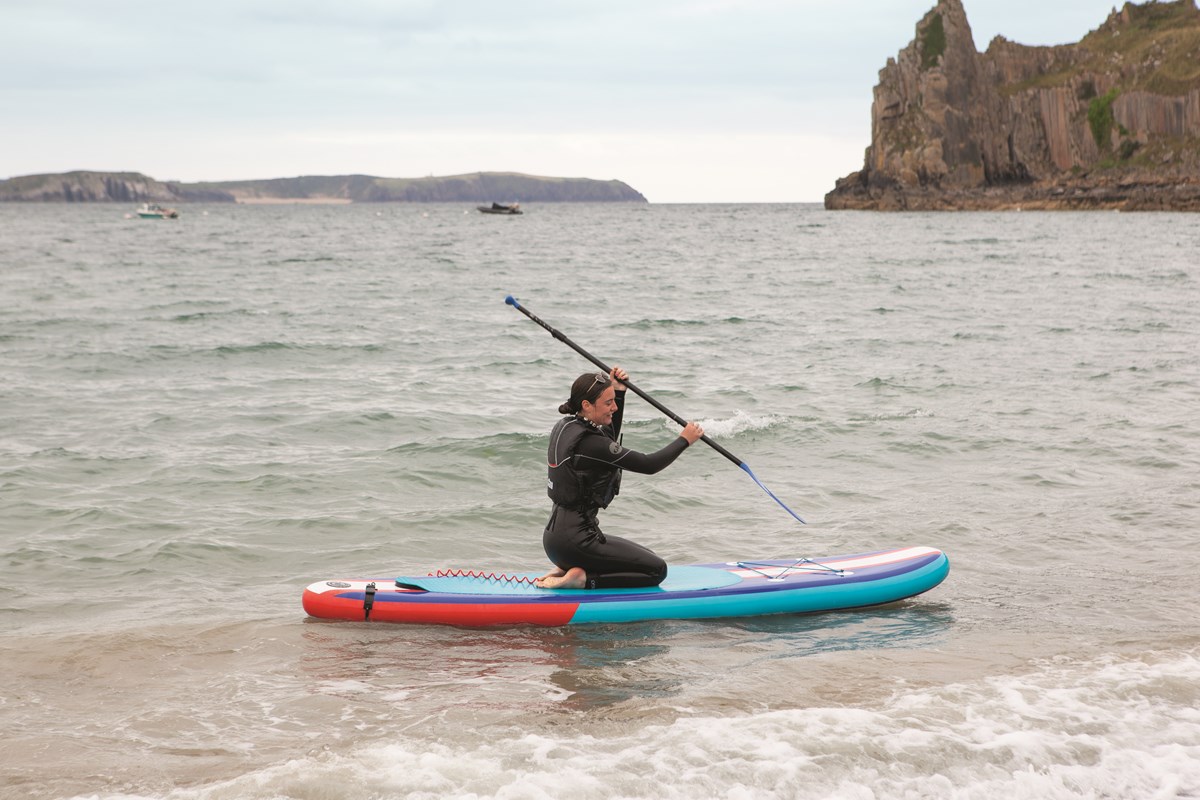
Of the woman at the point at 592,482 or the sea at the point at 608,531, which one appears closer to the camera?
the sea at the point at 608,531

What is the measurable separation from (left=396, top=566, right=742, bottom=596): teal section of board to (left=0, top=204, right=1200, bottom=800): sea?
253 mm

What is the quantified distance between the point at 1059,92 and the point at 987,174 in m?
13.5

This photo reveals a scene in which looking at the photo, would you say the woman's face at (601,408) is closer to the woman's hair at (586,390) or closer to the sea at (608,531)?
the woman's hair at (586,390)

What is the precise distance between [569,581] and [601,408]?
4.05ft

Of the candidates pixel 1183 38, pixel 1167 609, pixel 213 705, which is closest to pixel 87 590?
pixel 213 705

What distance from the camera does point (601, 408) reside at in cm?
699

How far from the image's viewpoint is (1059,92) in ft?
423

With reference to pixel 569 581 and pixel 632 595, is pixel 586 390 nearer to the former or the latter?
pixel 569 581

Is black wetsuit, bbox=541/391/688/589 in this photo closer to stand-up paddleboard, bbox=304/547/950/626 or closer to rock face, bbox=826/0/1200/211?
stand-up paddleboard, bbox=304/547/950/626

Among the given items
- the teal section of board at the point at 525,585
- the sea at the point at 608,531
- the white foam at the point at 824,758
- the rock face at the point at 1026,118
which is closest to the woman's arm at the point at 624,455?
the teal section of board at the point at 525,585

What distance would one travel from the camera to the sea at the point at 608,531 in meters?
5.16

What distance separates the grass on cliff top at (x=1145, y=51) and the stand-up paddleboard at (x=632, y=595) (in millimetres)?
130419

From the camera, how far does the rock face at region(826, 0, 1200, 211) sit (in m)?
117

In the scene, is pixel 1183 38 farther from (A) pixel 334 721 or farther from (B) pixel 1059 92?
(A) pixel 334 721
